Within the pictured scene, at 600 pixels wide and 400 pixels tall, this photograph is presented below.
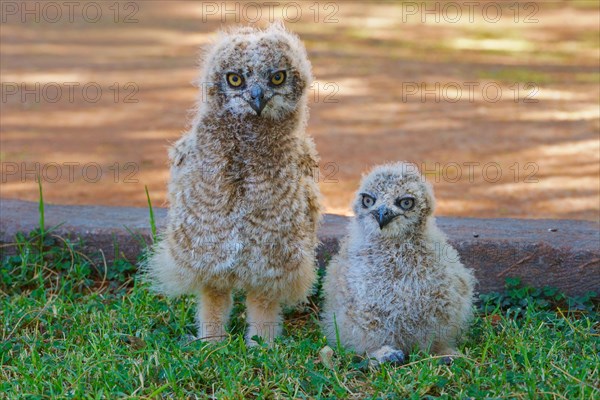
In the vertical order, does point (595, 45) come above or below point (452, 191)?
above

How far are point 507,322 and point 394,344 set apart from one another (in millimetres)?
784

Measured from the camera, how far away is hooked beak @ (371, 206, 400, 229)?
16.0ft

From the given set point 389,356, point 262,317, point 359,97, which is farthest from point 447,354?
point 359,97

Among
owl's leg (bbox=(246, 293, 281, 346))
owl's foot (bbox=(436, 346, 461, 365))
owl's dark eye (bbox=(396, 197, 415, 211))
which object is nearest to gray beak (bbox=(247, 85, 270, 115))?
owl's dark eye (bbox=(396, 197, 415, 211))

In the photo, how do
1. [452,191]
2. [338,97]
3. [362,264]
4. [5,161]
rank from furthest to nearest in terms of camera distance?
[338,97], [5,161], [452,191], [362,264]

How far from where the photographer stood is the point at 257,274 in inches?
200

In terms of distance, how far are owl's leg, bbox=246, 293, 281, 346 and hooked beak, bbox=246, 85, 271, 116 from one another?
3.57ft

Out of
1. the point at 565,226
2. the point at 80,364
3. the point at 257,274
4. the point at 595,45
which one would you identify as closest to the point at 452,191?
the point at 565,226

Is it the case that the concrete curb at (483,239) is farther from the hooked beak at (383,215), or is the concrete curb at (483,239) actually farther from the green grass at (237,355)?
the hooked beak at (383,215)

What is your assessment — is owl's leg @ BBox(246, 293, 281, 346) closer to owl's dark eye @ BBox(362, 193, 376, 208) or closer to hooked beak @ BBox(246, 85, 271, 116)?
owl's dark eye @ BBox(362, 193, 376, 208)

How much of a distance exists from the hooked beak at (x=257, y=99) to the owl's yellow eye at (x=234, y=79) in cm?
10

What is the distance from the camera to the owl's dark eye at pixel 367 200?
5.03 m

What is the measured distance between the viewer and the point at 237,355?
4922 mm

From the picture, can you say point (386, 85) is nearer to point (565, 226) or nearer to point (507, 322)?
point (565, 226)
